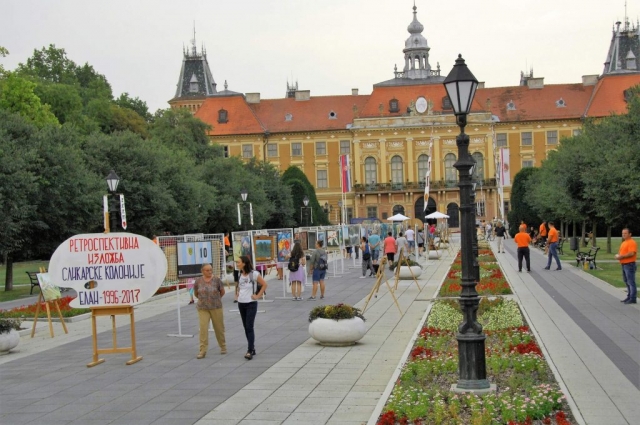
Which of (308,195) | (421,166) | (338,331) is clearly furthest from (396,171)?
(338,331)

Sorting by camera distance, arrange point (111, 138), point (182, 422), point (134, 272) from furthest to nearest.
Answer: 1. point (111, 138)
2. point (134, 272)
3. point (182, 422)

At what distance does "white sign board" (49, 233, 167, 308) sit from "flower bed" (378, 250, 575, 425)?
16.1 ft

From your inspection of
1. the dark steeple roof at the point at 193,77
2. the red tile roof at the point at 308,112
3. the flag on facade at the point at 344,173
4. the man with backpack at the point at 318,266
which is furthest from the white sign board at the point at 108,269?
the dark steeple roof at the point at 193,77

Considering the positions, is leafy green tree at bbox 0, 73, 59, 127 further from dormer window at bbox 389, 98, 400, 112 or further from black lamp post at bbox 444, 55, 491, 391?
dormer window at bbox 389, 98, 400, 112

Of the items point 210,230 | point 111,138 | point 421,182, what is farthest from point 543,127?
point 111,138

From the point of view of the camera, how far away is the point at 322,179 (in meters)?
108

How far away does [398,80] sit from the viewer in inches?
4213

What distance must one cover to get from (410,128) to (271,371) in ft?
301

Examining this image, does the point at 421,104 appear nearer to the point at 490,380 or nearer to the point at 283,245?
the point at 283,245

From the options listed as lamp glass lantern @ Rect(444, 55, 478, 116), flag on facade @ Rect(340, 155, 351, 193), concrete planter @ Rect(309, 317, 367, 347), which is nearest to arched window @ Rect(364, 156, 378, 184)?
flag on facade @ Rect(340, 155, 351, 193)

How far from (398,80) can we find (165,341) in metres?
92.8

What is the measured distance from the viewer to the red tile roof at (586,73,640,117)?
327 feet

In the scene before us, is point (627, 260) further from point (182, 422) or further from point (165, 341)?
point (182, 422)

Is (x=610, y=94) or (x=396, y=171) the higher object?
(x=610, y=94)
